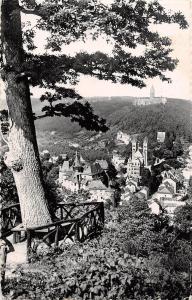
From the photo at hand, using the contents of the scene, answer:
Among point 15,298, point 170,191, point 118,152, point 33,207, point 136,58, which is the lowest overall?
point 170,191

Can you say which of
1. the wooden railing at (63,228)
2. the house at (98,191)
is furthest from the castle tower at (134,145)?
the wooden railing at (63,228)

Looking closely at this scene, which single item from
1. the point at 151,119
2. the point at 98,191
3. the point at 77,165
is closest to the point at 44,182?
the point at 98,191

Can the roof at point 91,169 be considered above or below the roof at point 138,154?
below

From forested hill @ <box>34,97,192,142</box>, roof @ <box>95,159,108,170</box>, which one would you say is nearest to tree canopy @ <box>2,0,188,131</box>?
forested hill @ <box>34,97,192,142</box>

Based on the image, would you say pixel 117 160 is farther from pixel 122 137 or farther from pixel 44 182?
pixel 44 182

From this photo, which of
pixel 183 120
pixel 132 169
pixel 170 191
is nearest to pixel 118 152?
pixel 132 169

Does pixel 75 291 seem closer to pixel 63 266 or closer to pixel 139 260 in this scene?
pixel 63 266

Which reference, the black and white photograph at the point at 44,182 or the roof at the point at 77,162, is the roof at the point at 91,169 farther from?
the black and white photograph at the point at 44,182
